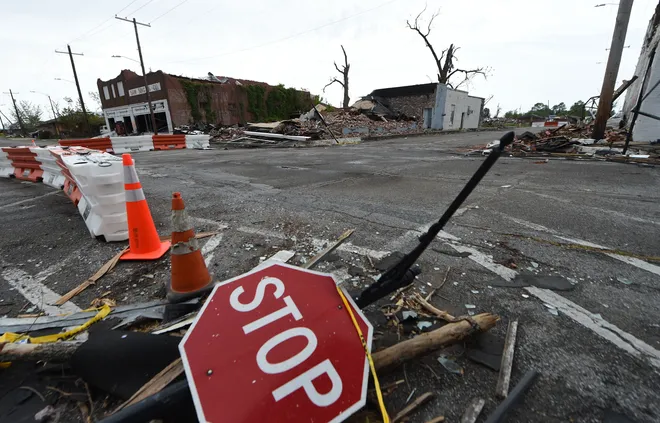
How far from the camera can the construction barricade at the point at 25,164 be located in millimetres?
6189

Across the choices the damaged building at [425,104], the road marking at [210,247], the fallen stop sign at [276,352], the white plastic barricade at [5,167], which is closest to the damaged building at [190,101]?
the damaged building at [425,104]

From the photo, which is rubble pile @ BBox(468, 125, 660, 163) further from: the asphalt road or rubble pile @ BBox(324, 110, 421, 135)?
rubble pile @ BBox(324, 110, 421, 135)

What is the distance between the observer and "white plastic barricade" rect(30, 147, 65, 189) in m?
5.09

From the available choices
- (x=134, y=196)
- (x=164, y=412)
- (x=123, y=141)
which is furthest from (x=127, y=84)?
(x=164, y=412)

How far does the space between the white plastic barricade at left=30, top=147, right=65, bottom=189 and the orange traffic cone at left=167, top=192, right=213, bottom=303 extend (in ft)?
14.9

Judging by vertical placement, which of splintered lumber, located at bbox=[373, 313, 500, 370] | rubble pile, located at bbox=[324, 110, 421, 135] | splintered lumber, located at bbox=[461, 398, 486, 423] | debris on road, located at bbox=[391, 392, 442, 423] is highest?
rubble pile, located at bbox=[324, 110, 421, 135]

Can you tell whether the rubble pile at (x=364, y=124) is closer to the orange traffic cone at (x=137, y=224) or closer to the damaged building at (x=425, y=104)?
the damaged building at (x=425, y=104)

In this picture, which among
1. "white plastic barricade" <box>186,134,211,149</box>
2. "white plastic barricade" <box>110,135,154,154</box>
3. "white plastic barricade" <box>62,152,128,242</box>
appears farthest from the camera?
"white plastic barricade" <box>186,134,211,149</box>

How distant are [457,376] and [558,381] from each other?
455mm

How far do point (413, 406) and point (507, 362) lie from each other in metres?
0.57

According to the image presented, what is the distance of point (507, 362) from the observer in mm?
1456

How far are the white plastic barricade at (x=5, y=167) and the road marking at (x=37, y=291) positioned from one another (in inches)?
268

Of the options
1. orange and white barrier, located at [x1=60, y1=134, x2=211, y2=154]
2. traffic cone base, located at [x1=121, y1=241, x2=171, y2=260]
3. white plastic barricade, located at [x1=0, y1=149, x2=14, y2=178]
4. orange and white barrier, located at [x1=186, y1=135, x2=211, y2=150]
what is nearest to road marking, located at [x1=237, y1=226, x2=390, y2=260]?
traffic cone base, located at [x1=121, y1=241, x2=171, y2=260]

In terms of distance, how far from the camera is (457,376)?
4.63ft
